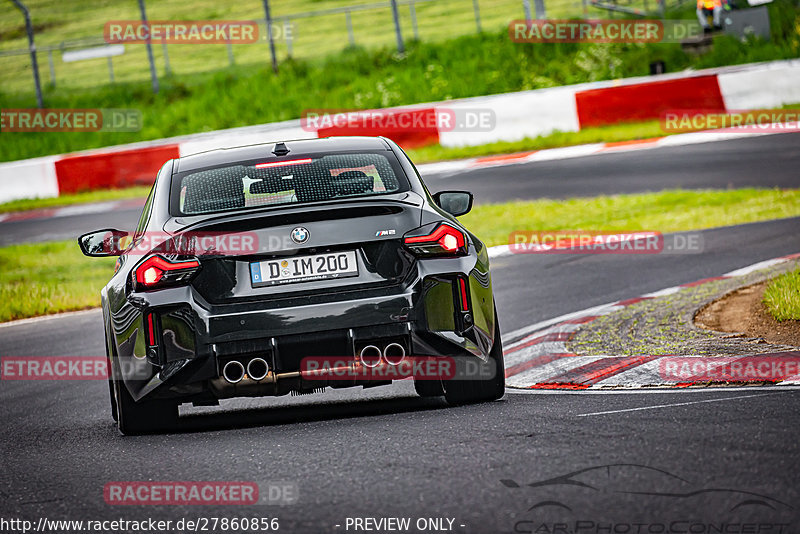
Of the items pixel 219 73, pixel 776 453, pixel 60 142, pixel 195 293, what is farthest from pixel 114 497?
pixel 219 73

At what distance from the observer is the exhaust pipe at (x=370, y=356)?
6512mm

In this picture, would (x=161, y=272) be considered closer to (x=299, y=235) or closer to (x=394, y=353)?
(x=299, y=235)

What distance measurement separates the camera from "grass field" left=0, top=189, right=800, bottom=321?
1443cm

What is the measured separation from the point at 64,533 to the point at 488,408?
2613 mm

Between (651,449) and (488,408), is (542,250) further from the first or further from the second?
(651,449)

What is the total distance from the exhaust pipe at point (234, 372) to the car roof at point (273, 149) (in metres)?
1.36
